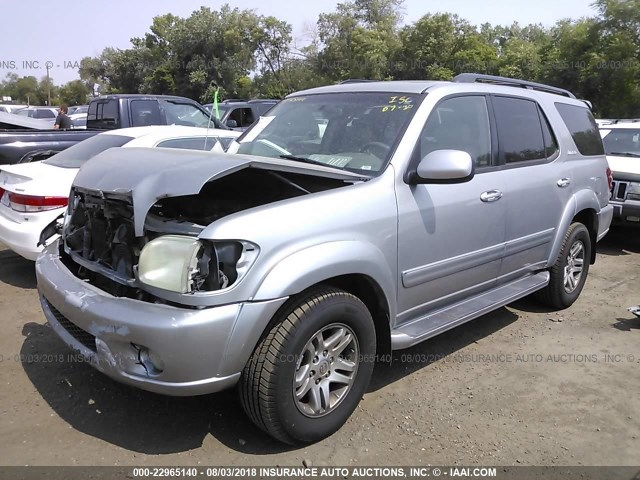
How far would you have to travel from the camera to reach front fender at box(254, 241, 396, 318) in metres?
2.59

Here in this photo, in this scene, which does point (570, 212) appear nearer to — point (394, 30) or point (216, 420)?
point (216, 420)

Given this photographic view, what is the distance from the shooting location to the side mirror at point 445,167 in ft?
10.3

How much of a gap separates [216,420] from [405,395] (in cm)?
119

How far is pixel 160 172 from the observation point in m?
2.81

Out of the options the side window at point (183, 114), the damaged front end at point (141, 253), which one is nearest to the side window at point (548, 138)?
the damaged front end at point (141, 253)

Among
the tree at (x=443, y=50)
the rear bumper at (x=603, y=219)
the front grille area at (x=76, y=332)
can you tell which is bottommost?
the front grille area at (x=76, y=332)

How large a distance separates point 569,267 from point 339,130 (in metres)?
2.75

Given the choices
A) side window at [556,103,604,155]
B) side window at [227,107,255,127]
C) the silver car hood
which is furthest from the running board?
side window at [227,107,255,127]

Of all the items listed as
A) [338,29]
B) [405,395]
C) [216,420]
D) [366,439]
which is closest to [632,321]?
[405,395]

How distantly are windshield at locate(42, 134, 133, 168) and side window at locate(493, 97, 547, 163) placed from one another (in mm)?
3920

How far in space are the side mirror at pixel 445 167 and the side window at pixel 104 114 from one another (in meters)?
6.76

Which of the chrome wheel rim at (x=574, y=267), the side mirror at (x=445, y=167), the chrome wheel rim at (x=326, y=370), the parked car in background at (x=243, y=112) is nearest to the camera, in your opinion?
the chrome wheel rim at (x=326, y=370)

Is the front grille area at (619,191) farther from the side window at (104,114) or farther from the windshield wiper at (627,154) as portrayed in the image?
the side window at (104,114)

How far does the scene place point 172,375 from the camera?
251 cm
